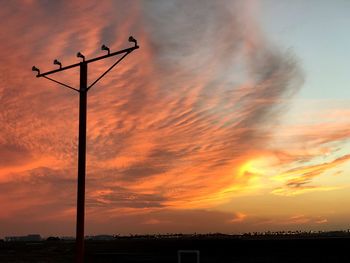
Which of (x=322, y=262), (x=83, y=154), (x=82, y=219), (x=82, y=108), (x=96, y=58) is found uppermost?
(x=96, y=58)

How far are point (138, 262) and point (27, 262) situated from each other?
1410 cm

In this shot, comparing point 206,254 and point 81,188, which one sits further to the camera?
point 206,254

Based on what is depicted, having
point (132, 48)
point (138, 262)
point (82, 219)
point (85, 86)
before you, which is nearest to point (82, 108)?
point (85, 86)

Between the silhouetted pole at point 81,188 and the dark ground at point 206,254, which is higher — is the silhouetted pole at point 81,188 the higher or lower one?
the higher one

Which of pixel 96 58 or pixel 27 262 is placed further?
pixel 27 262

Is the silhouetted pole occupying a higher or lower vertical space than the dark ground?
higher

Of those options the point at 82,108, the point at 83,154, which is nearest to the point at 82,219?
the point at 83,154

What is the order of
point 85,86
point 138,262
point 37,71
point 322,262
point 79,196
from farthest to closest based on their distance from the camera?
1. point 138,262
2. point 322,262
3. point 37,71
4. point 85,86
5. point 79,196

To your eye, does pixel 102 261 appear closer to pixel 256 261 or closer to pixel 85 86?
pixel 256 261

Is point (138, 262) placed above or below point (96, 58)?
below

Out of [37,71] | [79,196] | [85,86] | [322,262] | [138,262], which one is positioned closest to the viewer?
[79,196]

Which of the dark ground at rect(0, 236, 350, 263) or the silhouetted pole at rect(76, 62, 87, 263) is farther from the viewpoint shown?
the dark ground at rect(0, 236, 350, 263)

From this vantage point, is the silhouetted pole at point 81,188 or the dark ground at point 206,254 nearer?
the silhouetted pole at point 81,188

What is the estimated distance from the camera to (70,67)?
68.5ft
